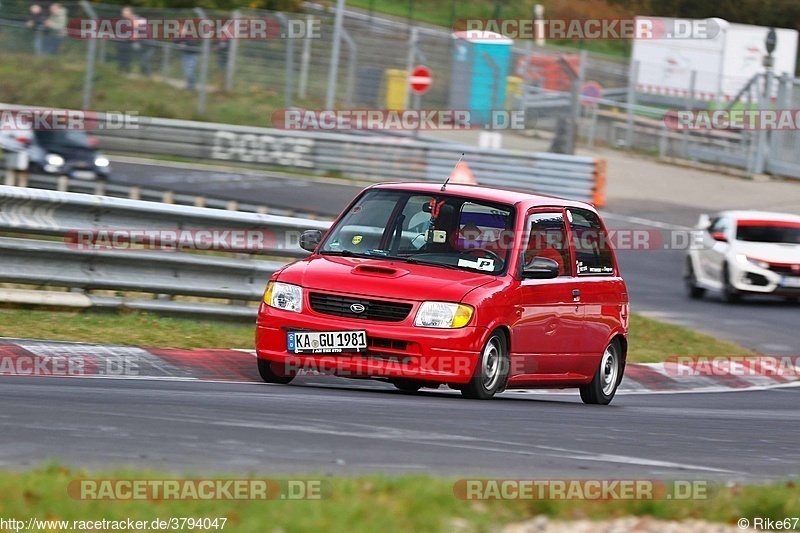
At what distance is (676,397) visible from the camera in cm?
1307

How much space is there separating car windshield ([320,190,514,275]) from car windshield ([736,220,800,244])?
12.6m

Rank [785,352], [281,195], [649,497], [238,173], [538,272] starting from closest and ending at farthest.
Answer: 1. [649,497]
2. [538,272]
3. [785,352]
4. [281,195]
5. [238,173]

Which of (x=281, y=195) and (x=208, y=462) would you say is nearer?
(x=208, y=462)

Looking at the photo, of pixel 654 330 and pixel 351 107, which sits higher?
pixel 351 107

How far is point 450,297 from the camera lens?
32.1ft

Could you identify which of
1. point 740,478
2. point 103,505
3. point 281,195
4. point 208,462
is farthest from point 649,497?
point 281,195

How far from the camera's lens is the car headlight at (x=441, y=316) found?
9.75 meters

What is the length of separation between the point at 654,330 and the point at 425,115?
63.0 ft

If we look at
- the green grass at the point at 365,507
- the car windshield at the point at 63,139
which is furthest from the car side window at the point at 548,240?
the car windshield at the point at 63,139

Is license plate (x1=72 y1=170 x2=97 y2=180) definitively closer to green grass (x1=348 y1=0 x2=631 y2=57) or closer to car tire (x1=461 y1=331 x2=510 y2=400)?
car tire (x1=461 y1=331 x2=510 y2=400)

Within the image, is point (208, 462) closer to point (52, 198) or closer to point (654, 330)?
point (52, 198)

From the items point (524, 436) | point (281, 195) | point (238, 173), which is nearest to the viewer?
point (524, 436)

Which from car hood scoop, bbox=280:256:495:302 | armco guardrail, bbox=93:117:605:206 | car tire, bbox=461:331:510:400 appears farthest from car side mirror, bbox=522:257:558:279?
armco guardrail, bbox=93:117:605:206

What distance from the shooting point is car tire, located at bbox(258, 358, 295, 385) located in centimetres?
1032
